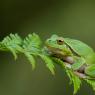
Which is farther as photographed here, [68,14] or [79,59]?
[68,14]

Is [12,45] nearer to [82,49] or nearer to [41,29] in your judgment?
[82,49]

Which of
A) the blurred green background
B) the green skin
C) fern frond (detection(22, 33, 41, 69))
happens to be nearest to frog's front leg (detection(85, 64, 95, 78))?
the green skin

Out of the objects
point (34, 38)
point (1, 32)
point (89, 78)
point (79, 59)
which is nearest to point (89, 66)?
point (79, 59)

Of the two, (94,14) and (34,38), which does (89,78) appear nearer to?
(34,38)

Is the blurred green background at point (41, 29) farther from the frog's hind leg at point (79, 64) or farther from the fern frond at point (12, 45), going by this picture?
the fern frond at point (12, 45)

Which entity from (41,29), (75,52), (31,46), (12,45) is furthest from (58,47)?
(41,29)

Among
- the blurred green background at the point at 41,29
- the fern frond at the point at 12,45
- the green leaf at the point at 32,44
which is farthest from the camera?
the blurred green background at the point at 41,29

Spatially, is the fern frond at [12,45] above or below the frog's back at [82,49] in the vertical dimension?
below

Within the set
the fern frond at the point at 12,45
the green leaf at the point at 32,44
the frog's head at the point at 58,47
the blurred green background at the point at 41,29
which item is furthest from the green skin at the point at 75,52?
the blurred green background at the point at 41,29

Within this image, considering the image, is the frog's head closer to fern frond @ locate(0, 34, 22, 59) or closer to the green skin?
the green skin
